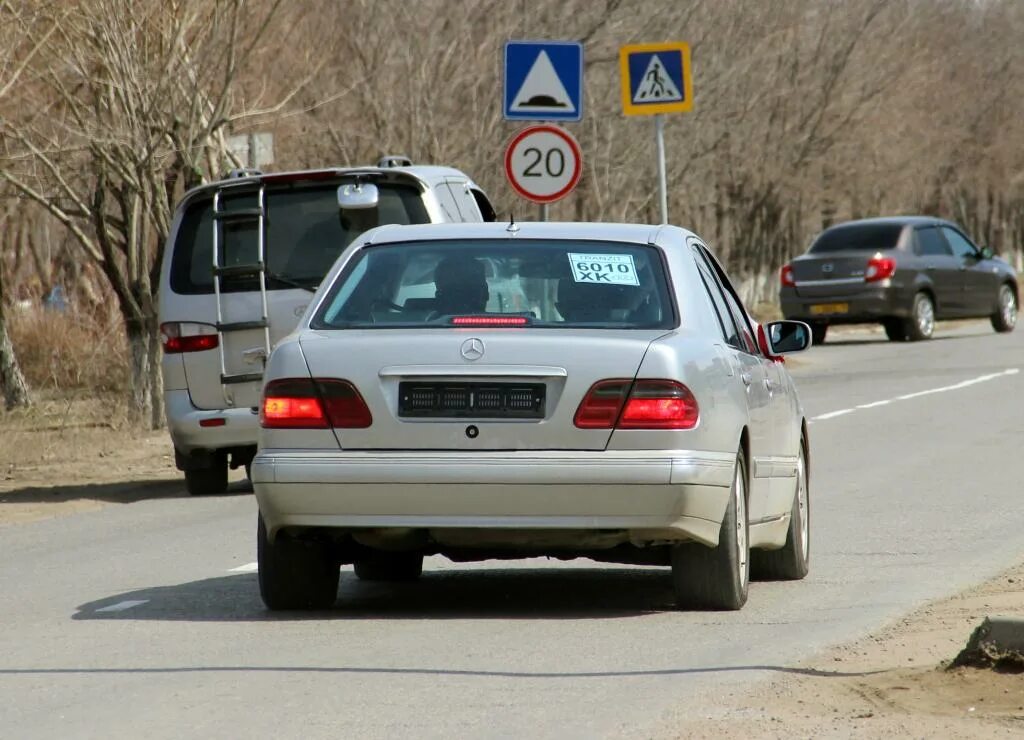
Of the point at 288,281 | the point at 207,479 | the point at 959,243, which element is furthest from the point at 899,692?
the point at 959,243

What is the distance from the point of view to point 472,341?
7910 millimetres

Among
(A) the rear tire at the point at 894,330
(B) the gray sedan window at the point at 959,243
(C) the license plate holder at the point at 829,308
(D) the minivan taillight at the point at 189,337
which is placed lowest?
(A) the rear tire at the point at 894,330

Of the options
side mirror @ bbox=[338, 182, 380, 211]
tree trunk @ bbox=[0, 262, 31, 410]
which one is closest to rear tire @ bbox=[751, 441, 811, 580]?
side mirror @ bbox=[338, 182, 380, 211]

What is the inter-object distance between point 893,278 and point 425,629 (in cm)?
2507

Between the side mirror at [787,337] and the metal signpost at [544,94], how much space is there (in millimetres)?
8158

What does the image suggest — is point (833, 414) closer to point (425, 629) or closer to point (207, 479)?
point (207, 479)

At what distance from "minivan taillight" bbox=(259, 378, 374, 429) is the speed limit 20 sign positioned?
9905 millimetres

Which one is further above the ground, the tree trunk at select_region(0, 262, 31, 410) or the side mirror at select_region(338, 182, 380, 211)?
the side mirror at select_region(338, 182, 380, 211)

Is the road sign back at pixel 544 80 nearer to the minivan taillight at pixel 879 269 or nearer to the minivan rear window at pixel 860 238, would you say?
the minivan taillight at pixel 879 269

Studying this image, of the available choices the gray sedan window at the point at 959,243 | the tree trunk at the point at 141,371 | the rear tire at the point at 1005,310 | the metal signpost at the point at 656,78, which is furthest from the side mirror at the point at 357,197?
the rear tire at the point at 1005,310

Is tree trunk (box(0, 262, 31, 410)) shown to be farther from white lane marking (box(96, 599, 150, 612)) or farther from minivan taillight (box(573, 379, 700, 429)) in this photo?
minivan taillight (box(573, 379, 700, 429))

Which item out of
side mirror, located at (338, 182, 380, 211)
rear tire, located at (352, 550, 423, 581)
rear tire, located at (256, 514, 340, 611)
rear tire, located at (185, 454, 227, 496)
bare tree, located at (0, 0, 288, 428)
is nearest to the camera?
rear tire, located at (256, 514, 340, 611)

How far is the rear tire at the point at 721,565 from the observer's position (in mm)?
8172

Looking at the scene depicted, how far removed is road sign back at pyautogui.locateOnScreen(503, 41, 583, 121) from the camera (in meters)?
18.0
